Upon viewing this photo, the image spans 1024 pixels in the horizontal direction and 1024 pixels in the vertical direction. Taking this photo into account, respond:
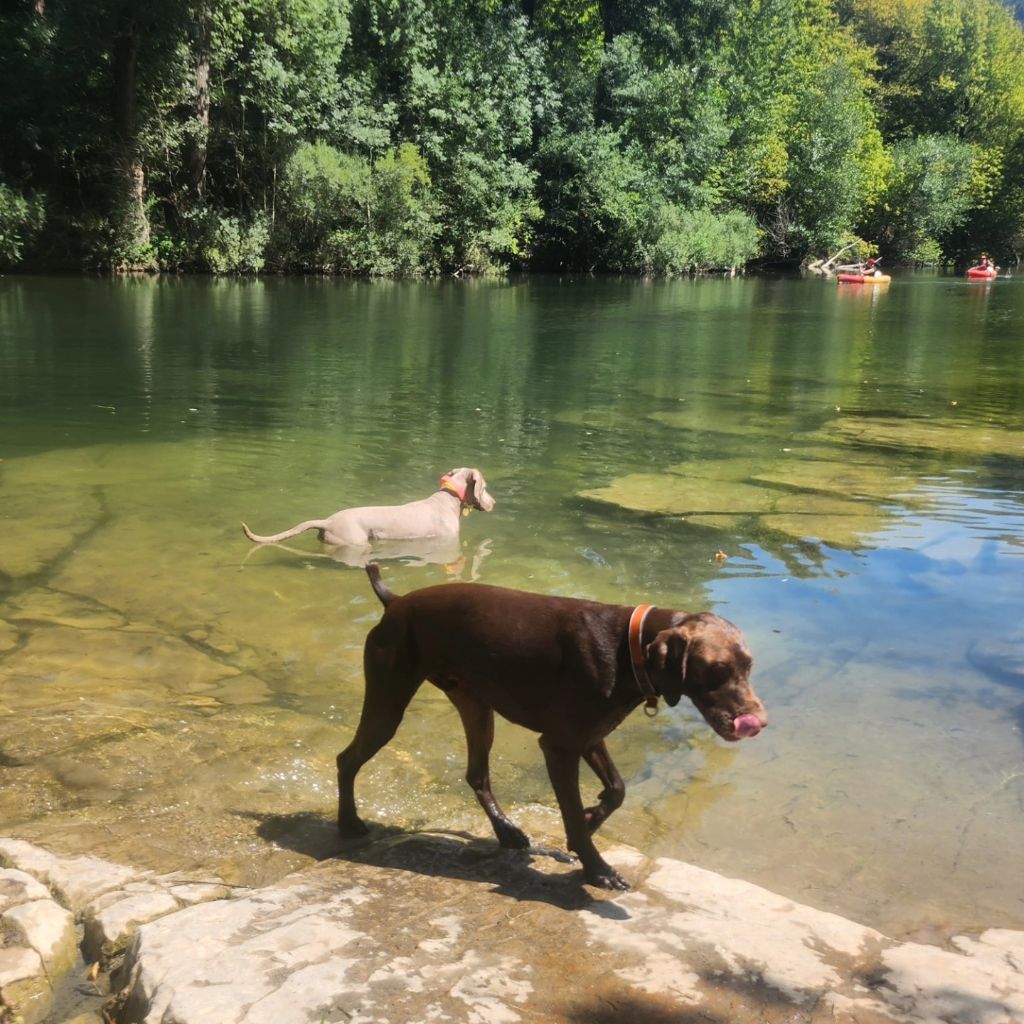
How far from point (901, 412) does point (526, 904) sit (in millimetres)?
13623

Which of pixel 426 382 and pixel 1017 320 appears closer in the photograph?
pixel 426 382

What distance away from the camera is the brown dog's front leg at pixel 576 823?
3498mm

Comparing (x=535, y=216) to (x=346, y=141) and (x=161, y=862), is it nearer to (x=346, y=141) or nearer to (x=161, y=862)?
(x=346, y=141)

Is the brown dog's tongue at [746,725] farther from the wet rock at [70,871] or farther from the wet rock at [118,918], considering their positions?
the wet rock at [70,871]

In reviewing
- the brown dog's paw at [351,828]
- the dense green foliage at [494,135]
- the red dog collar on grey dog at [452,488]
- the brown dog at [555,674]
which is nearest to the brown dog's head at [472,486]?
the red dog collar on grey dog at [452,488]

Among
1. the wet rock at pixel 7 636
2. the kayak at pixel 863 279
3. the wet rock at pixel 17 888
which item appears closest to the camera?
the wet rock at pixel 17 888

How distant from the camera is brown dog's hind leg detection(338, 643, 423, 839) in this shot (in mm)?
3883

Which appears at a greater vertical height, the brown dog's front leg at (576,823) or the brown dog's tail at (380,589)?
the brown dog's tail at (380,589)

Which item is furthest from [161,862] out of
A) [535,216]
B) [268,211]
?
[535,216]

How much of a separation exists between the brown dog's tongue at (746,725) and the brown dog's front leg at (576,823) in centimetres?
57

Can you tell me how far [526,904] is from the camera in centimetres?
331

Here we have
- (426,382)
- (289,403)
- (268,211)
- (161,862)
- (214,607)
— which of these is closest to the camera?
(161,862)

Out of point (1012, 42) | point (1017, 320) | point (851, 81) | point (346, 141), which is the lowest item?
point (1017, 320)

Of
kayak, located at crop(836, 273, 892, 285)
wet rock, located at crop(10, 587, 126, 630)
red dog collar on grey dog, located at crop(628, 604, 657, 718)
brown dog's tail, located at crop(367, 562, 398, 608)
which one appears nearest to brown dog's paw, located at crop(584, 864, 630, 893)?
red dog collar on grey dog, located at crop(628, 604, 657, 718)
